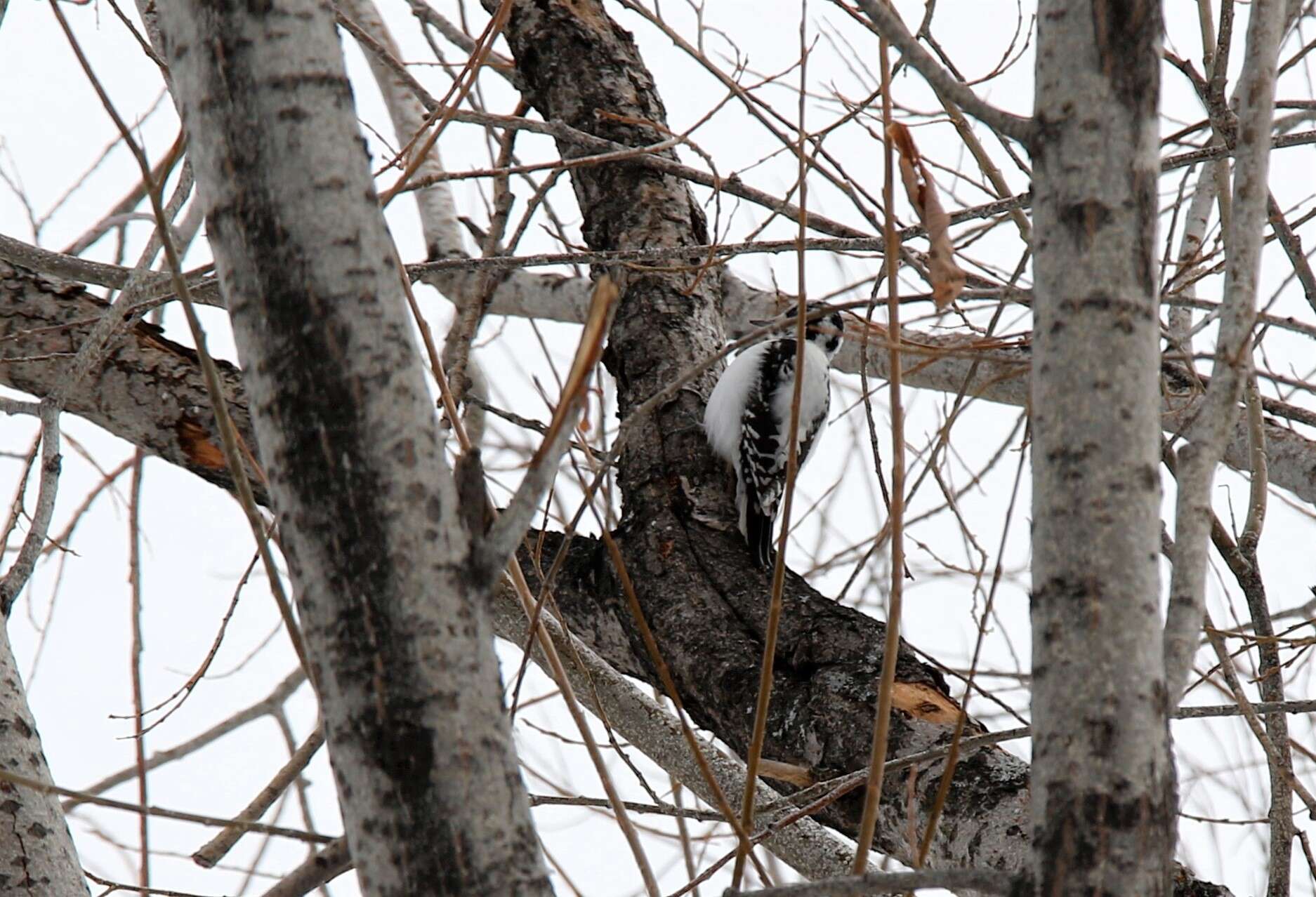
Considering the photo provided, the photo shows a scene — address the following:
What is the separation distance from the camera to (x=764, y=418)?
4.12 m

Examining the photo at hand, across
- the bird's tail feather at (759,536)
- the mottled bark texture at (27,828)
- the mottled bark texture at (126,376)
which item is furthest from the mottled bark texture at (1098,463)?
the mottled bark texture at (126,376)

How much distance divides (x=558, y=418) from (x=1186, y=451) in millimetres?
462

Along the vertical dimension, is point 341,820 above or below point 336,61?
below

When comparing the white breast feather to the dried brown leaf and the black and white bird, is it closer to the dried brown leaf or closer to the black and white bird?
the black and white bird

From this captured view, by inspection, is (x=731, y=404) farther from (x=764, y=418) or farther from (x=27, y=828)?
(x=27, y=828)

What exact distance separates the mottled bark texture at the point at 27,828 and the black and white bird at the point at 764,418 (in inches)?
47.7

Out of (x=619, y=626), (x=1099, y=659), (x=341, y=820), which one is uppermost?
(x=619, y=626)

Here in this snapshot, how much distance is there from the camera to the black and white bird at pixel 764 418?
2.87 meters

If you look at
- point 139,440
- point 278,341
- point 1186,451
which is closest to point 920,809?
point 1186,451

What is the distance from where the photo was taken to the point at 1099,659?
83 centimetres

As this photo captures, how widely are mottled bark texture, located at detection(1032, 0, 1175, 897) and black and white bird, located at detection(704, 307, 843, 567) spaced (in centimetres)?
125

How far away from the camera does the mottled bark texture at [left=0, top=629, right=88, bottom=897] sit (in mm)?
1414

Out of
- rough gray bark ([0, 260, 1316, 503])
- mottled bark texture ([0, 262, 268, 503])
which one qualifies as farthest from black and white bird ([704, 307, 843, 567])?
mottled bark texture ([0, 262, 268, 503])

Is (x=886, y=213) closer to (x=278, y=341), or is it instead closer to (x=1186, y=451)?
(x=1186, y=451)
